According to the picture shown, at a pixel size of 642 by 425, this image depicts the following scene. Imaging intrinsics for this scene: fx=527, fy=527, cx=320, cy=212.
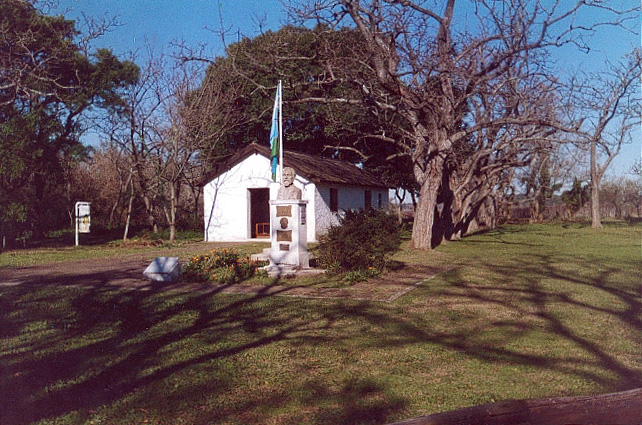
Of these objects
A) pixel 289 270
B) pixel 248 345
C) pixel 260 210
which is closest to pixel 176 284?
pixel 289 270

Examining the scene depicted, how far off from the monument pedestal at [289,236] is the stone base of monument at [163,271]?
2.28m

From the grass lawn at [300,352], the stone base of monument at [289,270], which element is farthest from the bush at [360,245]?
the grass lawn at [300,352]

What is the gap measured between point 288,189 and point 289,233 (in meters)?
1.08

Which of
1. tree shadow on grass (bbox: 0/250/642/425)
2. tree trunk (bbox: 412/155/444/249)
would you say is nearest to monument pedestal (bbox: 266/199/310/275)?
tree shadow on grass (bbox: 0/250/642/425)

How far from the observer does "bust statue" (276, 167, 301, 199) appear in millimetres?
12578

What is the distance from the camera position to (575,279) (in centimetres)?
1112

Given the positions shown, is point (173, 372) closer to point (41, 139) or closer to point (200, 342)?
point (200, 342)

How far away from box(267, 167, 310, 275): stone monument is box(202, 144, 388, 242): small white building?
974cm

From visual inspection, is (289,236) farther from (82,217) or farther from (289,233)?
(82,217)

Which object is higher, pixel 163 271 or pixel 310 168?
pixel 310 168

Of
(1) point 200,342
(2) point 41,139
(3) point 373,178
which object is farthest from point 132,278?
(3) point 373,178

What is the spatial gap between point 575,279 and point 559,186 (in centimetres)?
4113

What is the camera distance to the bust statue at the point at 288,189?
12578 millimetres

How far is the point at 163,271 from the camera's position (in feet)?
35.4
